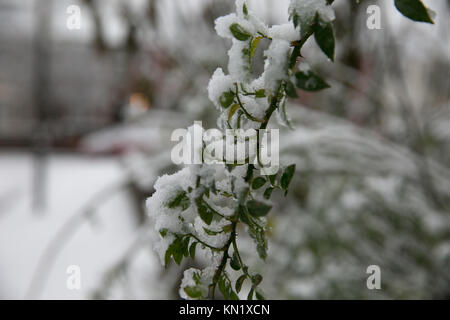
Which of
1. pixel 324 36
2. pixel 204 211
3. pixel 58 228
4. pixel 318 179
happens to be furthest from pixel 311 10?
pixel 58 228

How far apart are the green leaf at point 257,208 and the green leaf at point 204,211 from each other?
0.03 metres

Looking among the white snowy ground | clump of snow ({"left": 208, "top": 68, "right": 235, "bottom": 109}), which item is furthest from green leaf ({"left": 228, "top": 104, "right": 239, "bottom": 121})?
the white snowy ground

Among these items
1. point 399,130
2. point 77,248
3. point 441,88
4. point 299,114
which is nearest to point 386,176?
point 299,114

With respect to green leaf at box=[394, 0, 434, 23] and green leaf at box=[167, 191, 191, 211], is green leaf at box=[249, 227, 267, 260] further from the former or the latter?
green leaf at box=[394, 0, 434, 23]

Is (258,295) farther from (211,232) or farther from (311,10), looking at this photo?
(311,10)

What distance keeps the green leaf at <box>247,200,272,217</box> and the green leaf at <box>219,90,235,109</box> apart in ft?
0.18

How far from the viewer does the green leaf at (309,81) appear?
0.24 meters

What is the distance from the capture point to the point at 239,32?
25cm

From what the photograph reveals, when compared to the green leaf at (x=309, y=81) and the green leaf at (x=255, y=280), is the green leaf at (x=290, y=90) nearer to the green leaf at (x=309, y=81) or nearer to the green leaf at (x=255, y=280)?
the green leaf at (x=309, y=81)

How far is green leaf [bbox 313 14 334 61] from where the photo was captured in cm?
23

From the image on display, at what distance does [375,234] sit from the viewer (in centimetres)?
165

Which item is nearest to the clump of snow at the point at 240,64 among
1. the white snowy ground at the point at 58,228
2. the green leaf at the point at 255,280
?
the green leaf at the point at 255,280

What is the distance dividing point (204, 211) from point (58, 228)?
13.4 ft
